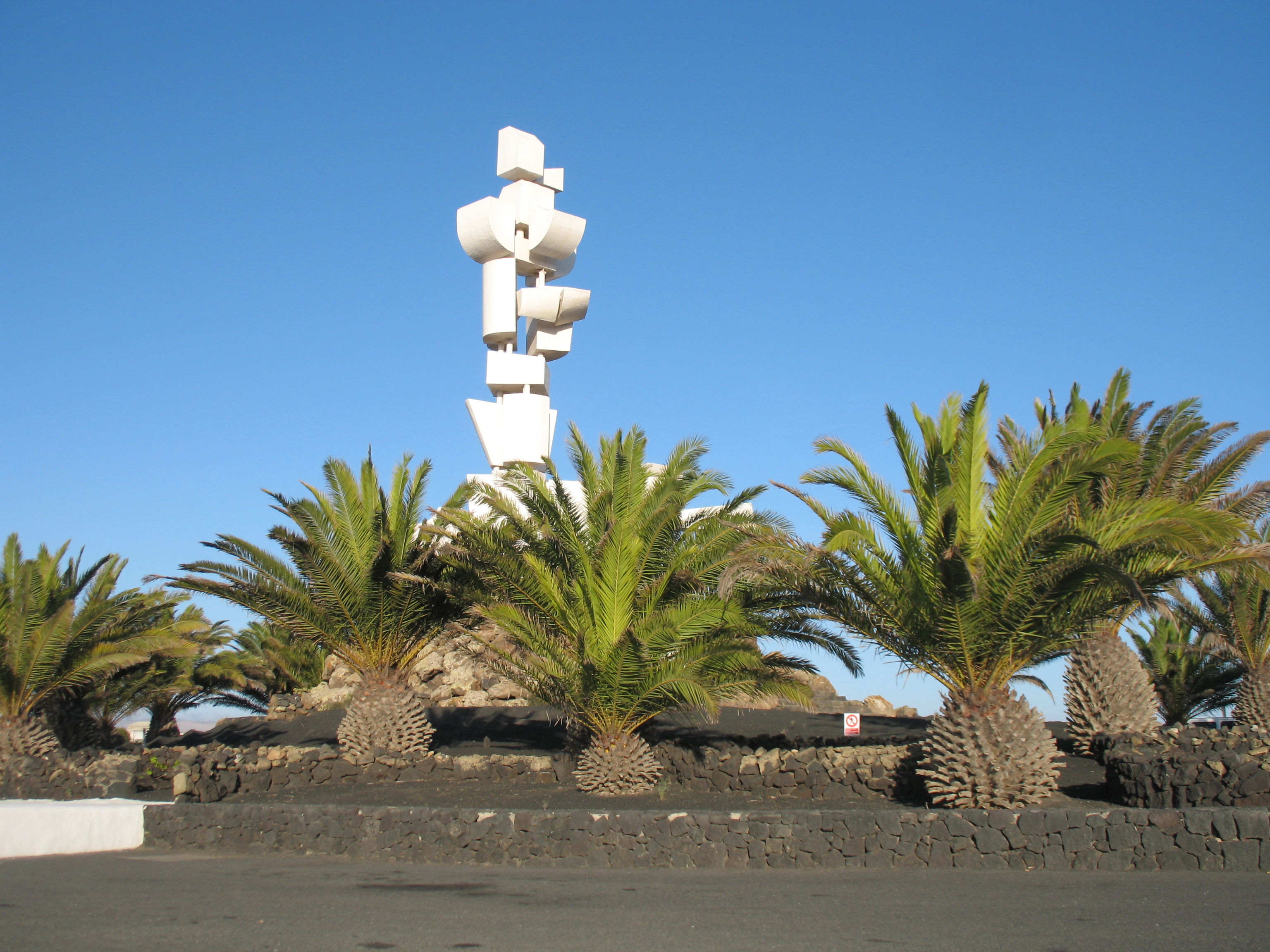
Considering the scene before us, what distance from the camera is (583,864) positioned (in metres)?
10.2

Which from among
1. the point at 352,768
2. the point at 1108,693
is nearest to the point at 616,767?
the point at 352,768

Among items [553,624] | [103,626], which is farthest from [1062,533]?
[103,626]

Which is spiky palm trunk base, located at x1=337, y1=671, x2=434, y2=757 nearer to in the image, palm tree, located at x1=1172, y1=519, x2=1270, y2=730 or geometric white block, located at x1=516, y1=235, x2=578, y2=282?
palm tree, located at x1=1172, y1=519, x2=1270, y2=730

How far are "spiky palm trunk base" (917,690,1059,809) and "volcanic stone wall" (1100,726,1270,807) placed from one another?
1.01m

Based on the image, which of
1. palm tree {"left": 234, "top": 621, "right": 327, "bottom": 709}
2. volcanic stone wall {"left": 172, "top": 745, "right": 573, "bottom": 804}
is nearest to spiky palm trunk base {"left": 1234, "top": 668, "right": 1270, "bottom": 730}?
volcanic stone wall {"left": 172, "top": 745, "right": 573, "bottom": 804}

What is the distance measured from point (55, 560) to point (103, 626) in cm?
149

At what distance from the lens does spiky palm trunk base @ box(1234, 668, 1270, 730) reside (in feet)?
52.9

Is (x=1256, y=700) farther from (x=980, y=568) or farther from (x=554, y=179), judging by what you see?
(x=554, y=179)

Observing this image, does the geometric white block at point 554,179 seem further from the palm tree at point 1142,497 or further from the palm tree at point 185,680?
Answer: the palm tree at point 1142,497

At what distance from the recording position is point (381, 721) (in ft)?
51.0

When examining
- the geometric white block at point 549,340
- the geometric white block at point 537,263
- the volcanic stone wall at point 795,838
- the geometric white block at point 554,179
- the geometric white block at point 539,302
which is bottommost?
the volcanic stone wall at point 795,838

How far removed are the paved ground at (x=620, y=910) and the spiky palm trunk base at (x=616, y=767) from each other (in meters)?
3.09

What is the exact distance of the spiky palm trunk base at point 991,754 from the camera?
1045 centimetres

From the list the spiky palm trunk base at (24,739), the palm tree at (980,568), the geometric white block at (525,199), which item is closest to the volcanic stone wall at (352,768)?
the spiky palm trunk base at (24,739)
